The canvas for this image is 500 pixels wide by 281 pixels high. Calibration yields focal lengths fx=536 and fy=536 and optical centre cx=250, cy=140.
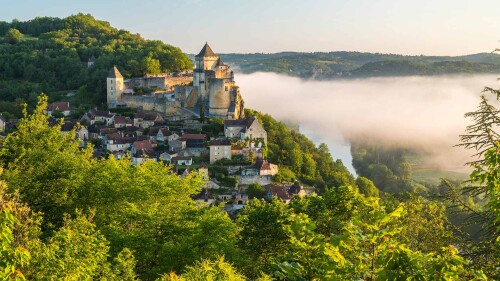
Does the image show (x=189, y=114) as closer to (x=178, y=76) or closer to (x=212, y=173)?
(x=178, y=76)

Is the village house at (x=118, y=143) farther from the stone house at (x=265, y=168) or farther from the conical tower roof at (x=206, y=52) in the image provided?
the conical tower roof at (x=206, y=52)

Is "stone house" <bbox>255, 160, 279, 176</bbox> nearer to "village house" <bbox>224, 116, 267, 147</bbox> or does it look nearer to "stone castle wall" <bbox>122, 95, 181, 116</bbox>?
"village house" <bbox>224, 116, 267, 147</bbox>

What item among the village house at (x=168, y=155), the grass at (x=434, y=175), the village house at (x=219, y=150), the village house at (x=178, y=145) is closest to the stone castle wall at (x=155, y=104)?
the village house at (x=178, y=145)

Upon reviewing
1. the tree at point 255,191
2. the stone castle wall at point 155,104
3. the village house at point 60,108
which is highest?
the stone castle wall at point 155,104

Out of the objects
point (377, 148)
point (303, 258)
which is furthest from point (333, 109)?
point (303, 258)

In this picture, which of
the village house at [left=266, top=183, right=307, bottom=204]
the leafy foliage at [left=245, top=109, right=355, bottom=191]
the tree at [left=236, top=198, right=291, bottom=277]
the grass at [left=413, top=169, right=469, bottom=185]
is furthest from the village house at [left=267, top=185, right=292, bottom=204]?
the grass at [left=413, top=169, right=469, bottom=185]
